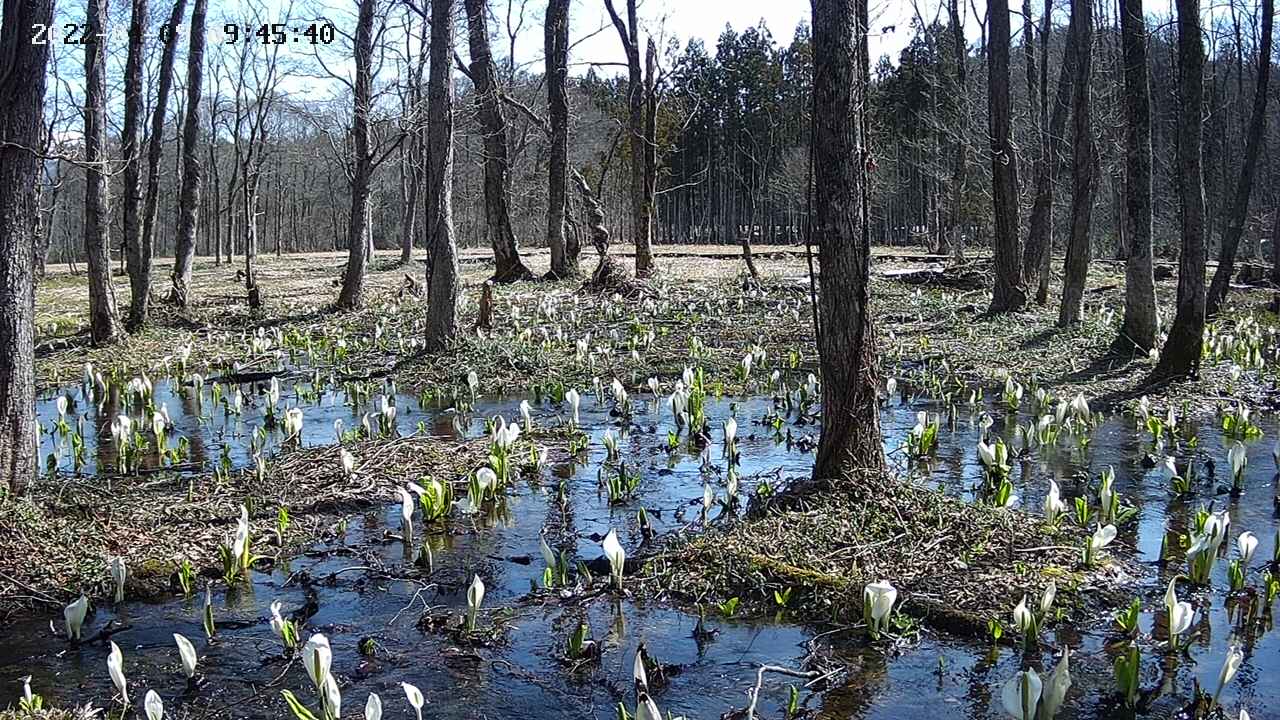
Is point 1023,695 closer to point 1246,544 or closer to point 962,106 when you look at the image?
point 1246,544

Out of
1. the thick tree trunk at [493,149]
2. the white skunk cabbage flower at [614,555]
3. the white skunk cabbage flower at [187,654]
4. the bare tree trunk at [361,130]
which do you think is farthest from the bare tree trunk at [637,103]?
the white skunk cabbage flower at [187,654]

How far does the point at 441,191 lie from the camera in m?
12.2

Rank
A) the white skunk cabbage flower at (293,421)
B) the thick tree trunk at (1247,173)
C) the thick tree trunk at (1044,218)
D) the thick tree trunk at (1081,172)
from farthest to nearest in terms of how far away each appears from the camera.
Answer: the thick tree trunk at (1044,218), the thick tree trunk at (1081,172), the thick tree trunk at (1247,173), the white skunk cabbage flower at (293,421)

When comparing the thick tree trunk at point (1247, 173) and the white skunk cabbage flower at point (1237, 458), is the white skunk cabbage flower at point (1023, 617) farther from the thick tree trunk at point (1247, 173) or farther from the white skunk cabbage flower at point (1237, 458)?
the thick tree trunk at point (1247, 173)

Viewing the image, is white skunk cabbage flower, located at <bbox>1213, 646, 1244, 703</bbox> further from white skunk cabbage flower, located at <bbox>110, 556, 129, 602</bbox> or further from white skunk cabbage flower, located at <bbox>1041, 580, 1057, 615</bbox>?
white skunk cabbage flower, located at <bbox>110, 556, 129, 602</bbox>

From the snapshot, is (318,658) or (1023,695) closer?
(1023,695)

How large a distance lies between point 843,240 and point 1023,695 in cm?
295

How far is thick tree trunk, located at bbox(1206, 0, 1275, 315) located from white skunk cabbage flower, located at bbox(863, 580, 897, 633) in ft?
36.4

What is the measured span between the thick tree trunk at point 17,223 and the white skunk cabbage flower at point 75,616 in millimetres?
1759

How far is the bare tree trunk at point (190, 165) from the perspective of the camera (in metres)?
18.5

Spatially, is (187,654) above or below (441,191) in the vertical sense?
below

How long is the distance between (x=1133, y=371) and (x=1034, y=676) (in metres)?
8.91

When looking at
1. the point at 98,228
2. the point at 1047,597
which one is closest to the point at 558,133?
the point at 98,228

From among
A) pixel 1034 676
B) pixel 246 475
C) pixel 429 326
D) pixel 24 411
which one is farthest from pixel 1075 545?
pixel 429 326
